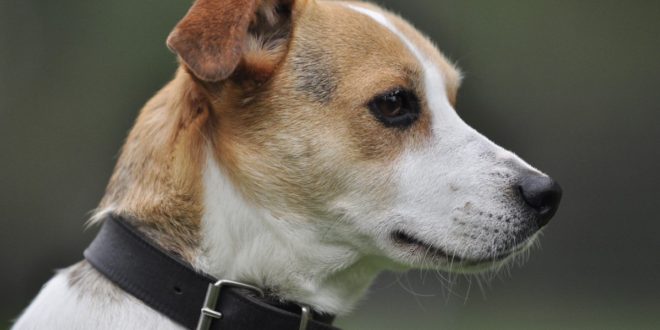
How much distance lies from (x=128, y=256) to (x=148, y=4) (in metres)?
7.47

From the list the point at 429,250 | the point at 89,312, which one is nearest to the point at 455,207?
the point at 429,250

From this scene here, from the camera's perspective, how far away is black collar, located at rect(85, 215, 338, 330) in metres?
2.73

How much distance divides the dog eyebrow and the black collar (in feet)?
2.19

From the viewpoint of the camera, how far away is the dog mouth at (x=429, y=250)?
9.78 ft

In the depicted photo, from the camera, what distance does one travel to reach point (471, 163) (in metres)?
3.02

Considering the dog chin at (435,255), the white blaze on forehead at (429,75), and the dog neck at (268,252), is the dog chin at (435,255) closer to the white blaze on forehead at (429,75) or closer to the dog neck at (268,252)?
the dog neck at (268,252)

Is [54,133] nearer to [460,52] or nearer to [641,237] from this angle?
[460,52]

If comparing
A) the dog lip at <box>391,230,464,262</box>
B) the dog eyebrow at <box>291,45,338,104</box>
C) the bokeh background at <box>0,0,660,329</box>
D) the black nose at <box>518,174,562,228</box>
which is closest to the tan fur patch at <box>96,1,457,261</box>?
the dog eyebrow at <box>291,45,338,104</box>

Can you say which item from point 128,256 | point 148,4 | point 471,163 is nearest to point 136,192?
point 128,256

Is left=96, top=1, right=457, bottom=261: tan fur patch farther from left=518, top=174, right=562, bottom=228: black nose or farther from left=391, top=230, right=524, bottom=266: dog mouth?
left=518, top=174, right=562, bottom=228: black nose

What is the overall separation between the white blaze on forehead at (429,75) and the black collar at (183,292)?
35.2 inches

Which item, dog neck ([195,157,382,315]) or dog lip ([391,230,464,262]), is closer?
dog neck ([195,157,382,315])

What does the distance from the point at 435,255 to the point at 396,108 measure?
49 cm

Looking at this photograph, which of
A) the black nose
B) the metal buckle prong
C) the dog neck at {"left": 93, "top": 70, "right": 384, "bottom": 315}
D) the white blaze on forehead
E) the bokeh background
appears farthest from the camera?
the bokeh background
